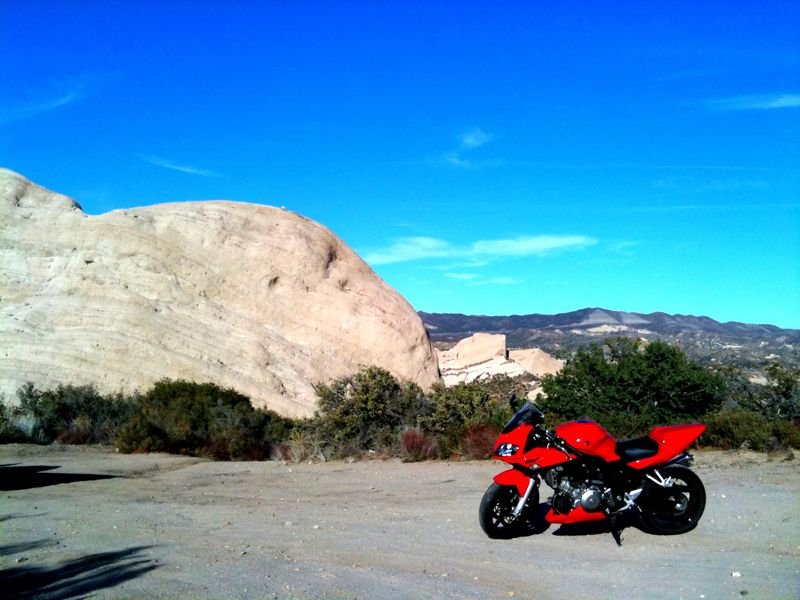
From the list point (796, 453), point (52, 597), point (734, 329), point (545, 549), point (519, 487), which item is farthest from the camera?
point (734, 329)

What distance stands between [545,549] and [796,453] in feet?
24.0

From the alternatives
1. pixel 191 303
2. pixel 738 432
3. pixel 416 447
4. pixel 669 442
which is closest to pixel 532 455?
pixel 669 442

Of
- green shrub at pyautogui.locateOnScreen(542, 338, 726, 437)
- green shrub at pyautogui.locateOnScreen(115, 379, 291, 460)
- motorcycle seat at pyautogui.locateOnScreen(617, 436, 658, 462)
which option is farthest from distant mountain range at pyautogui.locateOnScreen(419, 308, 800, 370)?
motorcycle seat at pyautogui.locateOnScreen(617, 436, 658, 462)

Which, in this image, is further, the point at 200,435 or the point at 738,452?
the point at 200,435

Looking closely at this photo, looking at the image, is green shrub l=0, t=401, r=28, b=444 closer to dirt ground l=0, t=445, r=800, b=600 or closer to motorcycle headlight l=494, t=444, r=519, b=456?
dirt ground l=0, t=445, r=800, b=600

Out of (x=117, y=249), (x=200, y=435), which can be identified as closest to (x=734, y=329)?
(x=117, y=249)

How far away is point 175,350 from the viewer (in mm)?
26234

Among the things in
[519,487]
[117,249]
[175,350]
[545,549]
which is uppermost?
[117,249]

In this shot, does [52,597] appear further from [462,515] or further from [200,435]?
[200,435]

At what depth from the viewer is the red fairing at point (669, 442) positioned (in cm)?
758

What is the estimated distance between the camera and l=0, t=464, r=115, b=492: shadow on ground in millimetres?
11768

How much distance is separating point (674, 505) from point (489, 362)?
36.2 meters

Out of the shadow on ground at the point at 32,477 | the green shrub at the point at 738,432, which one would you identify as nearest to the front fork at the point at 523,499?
the green shrub at the point at 738,432

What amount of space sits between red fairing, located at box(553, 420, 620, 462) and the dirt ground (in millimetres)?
837
